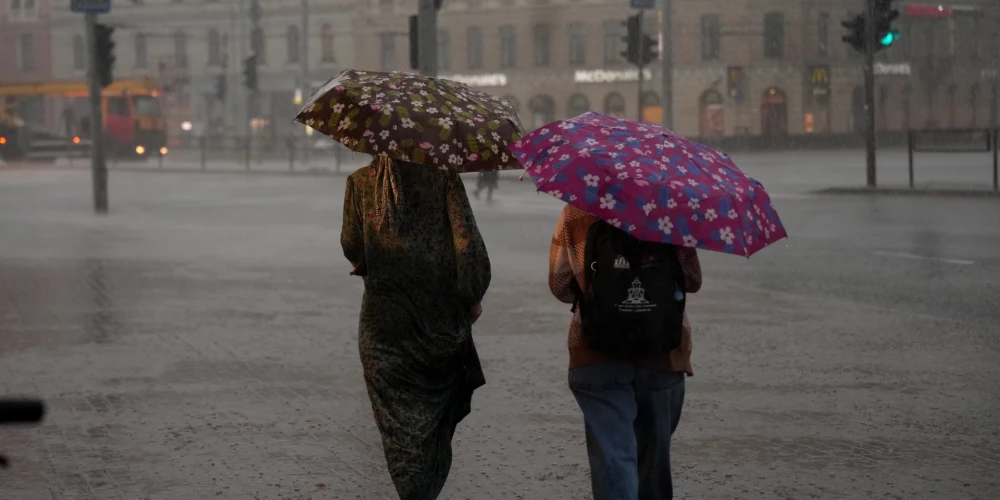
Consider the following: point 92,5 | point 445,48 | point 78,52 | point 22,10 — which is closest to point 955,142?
point 92,5

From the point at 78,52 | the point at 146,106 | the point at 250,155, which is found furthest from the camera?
the point at 78,52

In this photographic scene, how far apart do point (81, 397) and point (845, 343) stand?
5198mm

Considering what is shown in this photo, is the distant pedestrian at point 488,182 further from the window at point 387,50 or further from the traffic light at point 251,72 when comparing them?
the window at point 387,50

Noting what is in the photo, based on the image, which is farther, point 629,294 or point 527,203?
point 527,203

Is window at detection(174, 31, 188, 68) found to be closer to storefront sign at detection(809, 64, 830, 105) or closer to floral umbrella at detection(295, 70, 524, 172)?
storefront sign at detection(809, 64, 830, 105)

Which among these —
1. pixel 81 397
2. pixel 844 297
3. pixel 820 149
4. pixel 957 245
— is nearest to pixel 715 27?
pixel 820 149

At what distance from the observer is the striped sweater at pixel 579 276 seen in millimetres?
4777

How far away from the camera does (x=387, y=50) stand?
257 feet

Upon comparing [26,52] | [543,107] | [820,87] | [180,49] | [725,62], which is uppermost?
[26,52]

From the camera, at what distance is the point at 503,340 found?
10555 millimetres

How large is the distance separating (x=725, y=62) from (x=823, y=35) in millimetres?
4688

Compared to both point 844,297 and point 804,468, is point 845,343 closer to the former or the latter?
point 844,297

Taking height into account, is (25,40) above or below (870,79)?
above

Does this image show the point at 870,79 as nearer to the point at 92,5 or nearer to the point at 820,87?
the point at 92,5
